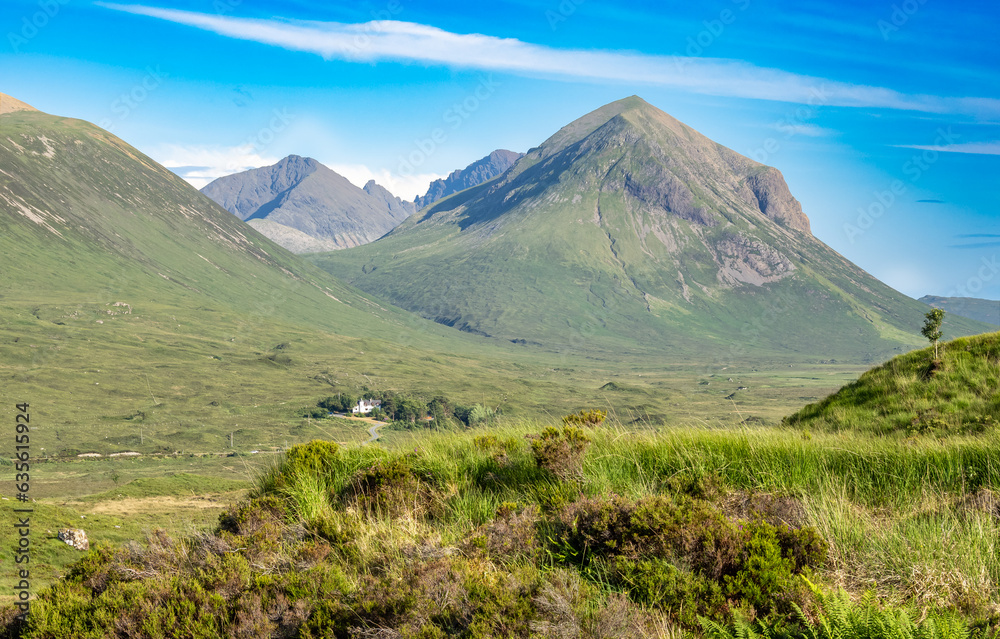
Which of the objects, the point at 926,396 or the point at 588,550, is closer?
the point at 588,550

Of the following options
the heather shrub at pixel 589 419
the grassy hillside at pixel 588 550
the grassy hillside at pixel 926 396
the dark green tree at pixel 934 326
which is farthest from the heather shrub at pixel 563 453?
the dark green tree at pixel 934 326

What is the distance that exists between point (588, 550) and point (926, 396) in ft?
42.0

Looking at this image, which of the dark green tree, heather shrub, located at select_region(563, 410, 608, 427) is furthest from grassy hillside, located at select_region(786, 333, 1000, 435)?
heather shrub, located at select_region(563, 410, 608, 427)

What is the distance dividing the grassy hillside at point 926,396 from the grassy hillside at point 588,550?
20.6 ft

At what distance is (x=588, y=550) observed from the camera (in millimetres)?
5875

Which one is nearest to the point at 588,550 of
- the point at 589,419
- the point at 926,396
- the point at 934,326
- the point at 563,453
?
the point at 563,453

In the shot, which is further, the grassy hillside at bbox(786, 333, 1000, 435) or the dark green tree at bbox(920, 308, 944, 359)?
the dark green tree at bbox(920, 308, 944, 359)

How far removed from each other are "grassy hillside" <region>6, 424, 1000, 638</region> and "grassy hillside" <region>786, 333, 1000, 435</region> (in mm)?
6289

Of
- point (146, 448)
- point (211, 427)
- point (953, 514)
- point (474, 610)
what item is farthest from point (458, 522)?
point (211, 427)

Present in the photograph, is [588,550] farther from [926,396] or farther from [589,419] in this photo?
[926,396]

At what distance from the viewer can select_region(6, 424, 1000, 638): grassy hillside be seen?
4.85 meters

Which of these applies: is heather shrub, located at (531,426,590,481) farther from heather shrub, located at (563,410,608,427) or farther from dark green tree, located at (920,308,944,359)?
dark green tree, located at (920,308,944,359)

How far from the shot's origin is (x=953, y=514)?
20.0 ft

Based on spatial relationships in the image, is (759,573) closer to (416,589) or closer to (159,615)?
(416,589)
